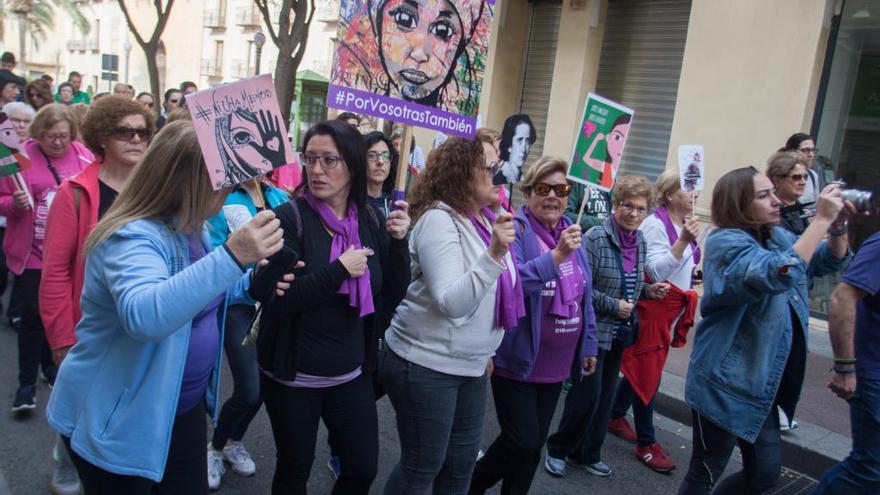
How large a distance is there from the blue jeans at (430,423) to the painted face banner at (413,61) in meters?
1.12

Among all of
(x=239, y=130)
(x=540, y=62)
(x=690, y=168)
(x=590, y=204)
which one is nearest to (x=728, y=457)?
(x=690, y=168)

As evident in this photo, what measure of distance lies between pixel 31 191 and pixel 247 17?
30.7 m

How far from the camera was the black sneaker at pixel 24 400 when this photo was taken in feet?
14.0

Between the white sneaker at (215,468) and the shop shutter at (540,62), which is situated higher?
the shop shutter at (540,62)

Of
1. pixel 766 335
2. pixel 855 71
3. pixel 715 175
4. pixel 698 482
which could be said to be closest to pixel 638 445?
pixel 698 482

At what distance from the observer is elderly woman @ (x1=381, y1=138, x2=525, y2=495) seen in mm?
2652

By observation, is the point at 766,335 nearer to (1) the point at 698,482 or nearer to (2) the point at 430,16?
(1) the point at 698,482

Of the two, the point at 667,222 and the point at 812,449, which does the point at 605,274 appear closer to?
the point at 667,222

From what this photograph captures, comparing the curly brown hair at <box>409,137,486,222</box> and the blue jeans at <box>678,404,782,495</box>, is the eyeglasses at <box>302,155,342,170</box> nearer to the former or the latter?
the curly brown hair at <box>409,137,486,222</box>

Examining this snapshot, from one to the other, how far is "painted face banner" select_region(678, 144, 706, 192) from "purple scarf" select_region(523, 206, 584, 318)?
146cm

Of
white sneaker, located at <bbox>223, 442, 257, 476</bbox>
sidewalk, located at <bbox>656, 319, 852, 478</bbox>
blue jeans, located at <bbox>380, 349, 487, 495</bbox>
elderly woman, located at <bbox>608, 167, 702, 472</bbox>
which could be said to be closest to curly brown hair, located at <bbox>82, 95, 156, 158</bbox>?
blue jeans, located at <bbox>380, 349, 487, 495</bbox>

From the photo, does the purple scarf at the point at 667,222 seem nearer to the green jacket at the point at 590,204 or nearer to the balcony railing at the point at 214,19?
the green jacket at the point at 590,204


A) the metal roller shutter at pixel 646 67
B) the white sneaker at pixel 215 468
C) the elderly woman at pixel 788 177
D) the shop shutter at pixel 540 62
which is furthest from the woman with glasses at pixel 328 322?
the shop shutter at pixel 540 62

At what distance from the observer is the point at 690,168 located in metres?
4.52
